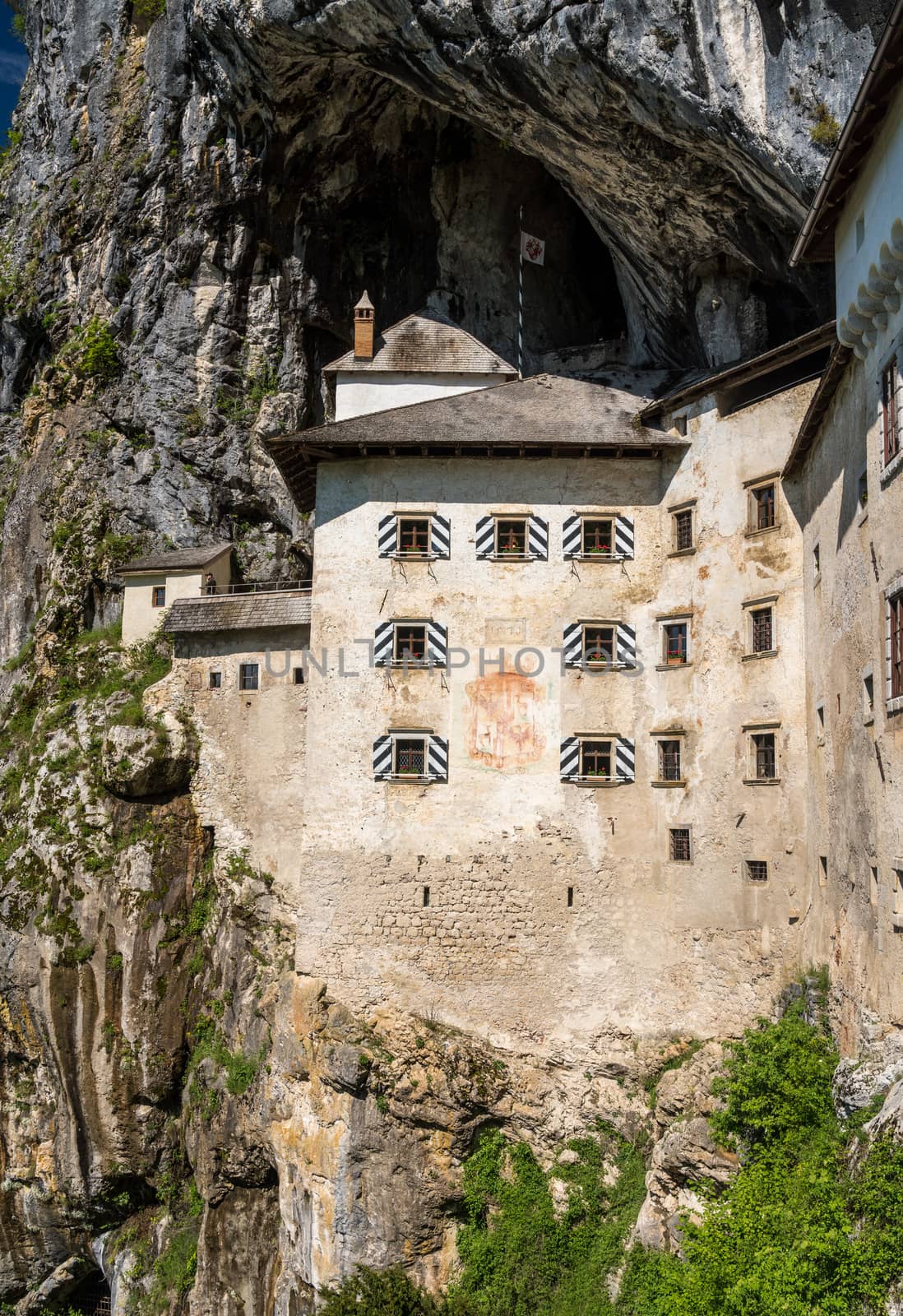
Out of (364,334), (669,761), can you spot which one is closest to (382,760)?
(669,761)

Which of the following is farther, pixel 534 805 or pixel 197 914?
pixel 197 914

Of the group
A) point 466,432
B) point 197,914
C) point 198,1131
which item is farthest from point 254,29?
point 198,1131

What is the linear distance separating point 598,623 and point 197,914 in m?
13.0

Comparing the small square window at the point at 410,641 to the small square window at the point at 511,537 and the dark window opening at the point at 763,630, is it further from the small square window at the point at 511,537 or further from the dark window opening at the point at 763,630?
the dark window opening at the point at 763,630

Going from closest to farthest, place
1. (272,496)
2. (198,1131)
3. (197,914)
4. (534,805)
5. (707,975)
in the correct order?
1. (707,975)
2. (534,805)
3. (198,1131)
4. (197,914)
5. (272,496)

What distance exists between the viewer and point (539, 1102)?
2517 centimetres

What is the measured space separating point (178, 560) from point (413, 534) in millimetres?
8874

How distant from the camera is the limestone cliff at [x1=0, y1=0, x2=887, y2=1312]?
2472 centimetres

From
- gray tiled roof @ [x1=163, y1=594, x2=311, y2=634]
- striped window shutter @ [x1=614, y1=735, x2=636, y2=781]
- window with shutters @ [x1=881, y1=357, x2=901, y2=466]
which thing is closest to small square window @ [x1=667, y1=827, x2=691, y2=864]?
striped window shutter @ [x1=614, y1=735, x2=636, y2=781]

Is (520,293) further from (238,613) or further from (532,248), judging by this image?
(238,613)

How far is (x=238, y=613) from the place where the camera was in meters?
30.1

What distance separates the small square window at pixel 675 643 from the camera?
26.0 metres

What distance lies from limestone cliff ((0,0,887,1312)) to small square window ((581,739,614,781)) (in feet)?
20.1

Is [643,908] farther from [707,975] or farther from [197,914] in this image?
[197,914]
